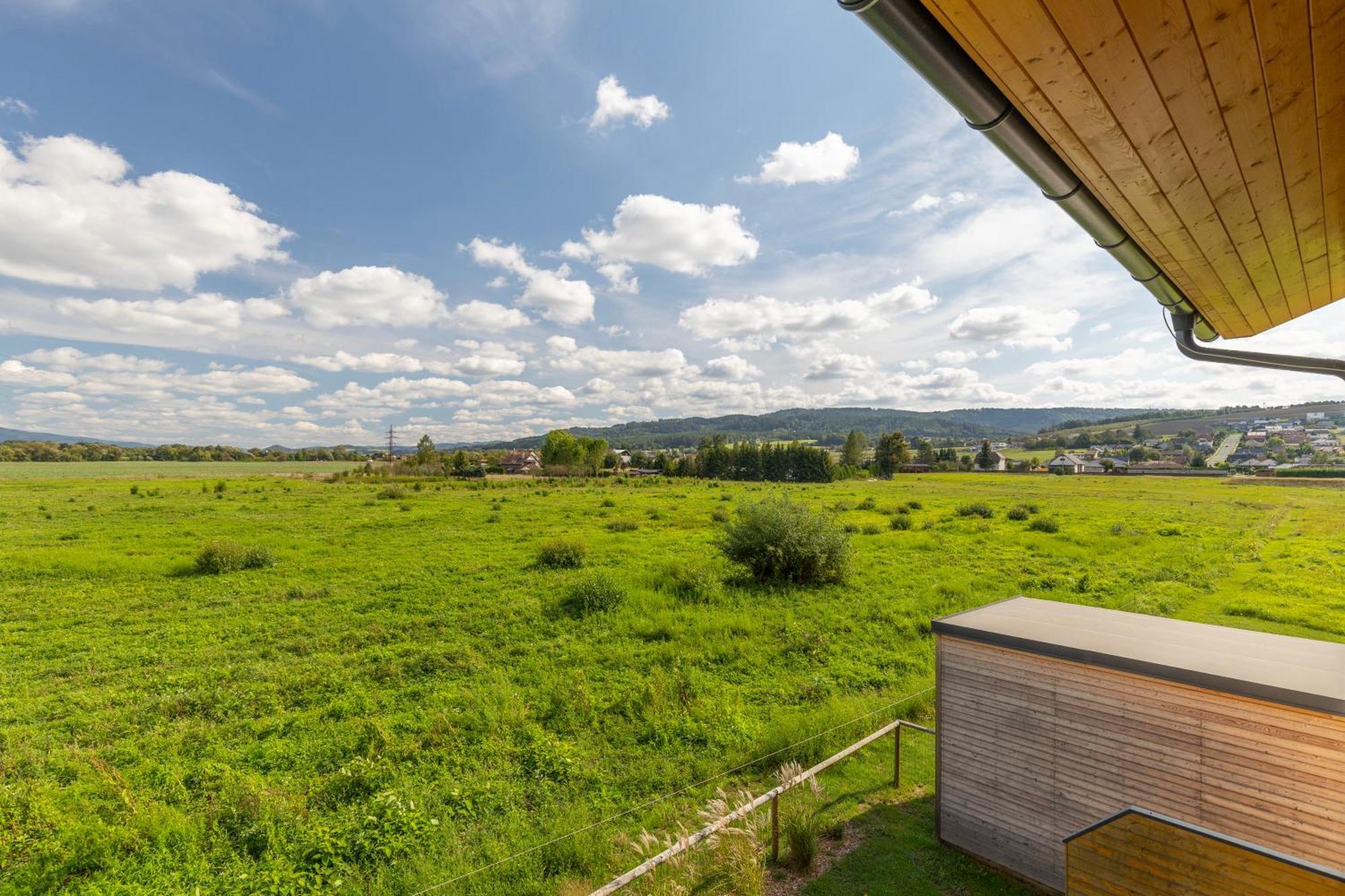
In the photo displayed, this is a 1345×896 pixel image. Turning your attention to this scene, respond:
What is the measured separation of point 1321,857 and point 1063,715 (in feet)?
5.91

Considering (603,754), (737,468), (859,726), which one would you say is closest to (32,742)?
(603,754)

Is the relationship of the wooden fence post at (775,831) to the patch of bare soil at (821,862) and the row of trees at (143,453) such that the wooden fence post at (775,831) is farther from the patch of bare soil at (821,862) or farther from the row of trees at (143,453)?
the row of trees at (143,453)

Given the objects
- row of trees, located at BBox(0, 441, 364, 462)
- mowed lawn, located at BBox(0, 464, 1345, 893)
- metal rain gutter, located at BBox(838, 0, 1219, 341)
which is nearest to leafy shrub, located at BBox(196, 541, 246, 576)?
mowed lawn, located at BBox(0, 464, 1345, 893)

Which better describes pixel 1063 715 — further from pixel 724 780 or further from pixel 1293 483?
pixel 1293 483

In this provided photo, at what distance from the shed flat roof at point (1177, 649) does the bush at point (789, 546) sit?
1123 cm

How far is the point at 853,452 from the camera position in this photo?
3546 inches

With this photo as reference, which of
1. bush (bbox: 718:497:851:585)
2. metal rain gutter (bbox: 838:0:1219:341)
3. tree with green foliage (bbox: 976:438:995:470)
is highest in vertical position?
metal rain gutter (bbox: 838:0:1219:341)

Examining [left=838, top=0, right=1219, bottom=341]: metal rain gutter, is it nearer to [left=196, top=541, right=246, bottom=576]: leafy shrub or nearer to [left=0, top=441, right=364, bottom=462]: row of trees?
[left=196, top=541, right=246, bottom=576]: leafy shrub

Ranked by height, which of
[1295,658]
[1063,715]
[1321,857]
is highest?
[1295,658]

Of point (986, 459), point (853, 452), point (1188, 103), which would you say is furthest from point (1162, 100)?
point (986, 459)

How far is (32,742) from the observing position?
9.00 meters

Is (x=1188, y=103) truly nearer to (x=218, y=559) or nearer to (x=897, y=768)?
(x=897, y=768)

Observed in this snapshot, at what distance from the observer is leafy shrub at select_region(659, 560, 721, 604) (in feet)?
56.3

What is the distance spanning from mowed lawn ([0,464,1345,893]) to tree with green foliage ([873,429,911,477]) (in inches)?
2120
